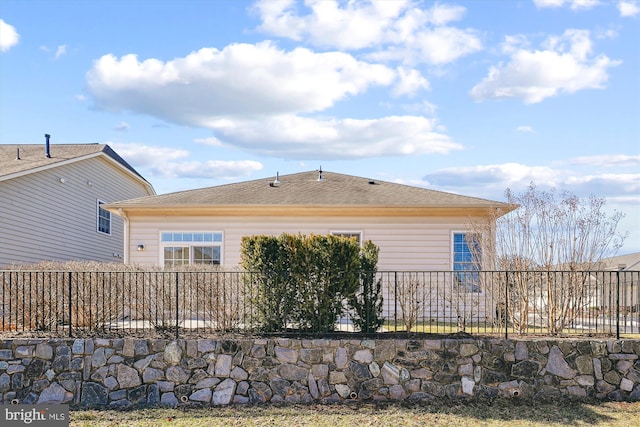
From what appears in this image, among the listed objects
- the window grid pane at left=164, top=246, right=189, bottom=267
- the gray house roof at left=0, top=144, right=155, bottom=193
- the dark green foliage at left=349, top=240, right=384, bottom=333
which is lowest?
the dark green foliage at left=349, top=240, right=384, bottom=333

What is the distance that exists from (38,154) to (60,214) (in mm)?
2149

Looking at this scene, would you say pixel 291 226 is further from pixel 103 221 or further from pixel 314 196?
pixel 103 221

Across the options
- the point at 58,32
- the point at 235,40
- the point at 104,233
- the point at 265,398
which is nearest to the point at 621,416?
the point at 265,398

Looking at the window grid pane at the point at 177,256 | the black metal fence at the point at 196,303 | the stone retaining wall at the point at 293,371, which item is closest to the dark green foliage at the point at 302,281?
the black metal fence at the point at 196,303

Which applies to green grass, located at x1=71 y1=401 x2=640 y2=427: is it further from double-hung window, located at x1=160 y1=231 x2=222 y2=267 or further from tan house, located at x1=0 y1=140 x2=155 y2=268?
tan house, located at x1=0 y1=140 x2=155 y2=268

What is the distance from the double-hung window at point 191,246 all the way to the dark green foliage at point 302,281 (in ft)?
16.0

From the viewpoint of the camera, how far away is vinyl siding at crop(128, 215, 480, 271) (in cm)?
1328

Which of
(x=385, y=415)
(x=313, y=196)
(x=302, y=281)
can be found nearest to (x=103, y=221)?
(x=313, y=196)

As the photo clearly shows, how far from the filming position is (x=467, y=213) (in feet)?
43.4

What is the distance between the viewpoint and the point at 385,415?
749cm

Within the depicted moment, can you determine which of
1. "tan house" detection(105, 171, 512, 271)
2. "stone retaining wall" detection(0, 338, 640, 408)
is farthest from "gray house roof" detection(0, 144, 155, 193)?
"stone retaining wall" detection(0, 338, 640, 408)

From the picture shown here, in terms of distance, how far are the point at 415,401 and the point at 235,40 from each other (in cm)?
740

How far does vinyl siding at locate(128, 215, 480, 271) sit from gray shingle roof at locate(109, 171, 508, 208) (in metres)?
0.41

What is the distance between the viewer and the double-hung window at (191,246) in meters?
13.4
